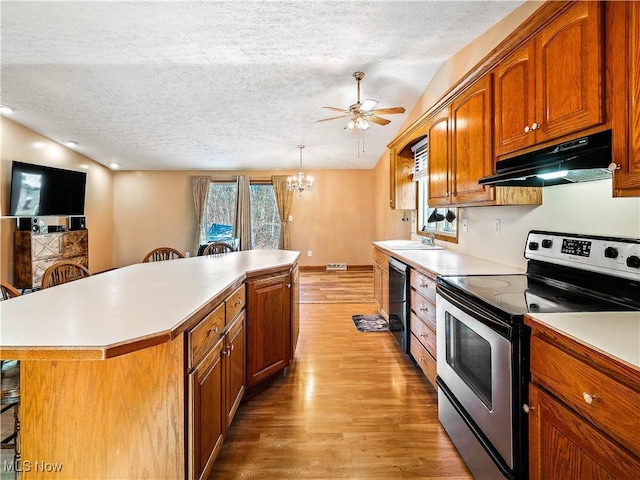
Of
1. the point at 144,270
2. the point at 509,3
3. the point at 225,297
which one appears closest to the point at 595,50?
the point at 509,3

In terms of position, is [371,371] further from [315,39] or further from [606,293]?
[315,39]

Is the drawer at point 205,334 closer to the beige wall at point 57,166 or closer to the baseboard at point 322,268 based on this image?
the beige wall at point 57,166

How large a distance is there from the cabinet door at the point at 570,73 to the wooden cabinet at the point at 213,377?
1.81 meters

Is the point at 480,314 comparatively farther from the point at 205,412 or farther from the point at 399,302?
the point at 399,302

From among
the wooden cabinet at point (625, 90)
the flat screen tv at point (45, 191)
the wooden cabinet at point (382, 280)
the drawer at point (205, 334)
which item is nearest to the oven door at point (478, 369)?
the wooden cabinet at point (625, 90)

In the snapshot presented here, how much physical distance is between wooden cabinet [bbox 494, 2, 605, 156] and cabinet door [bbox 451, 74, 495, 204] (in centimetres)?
13

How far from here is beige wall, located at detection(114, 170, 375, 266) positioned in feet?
25.1

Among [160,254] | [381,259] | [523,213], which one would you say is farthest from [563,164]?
[160,254]

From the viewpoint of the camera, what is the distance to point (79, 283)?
180 centimetres

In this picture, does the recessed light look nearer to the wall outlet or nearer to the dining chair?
the dining chair

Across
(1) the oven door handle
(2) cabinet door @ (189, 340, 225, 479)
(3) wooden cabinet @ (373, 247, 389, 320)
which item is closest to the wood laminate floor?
(2) cabinet door @ (189, 340, 225, 479)

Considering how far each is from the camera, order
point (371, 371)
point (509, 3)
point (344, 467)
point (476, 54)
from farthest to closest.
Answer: point (476, 54) < point (371, 371) < point (509, 3) < point (344, 467)

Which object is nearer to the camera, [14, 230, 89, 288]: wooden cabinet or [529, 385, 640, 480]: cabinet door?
[529, 385, 640, 480]: cabinet door

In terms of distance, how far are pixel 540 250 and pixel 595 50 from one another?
41.9 inches
